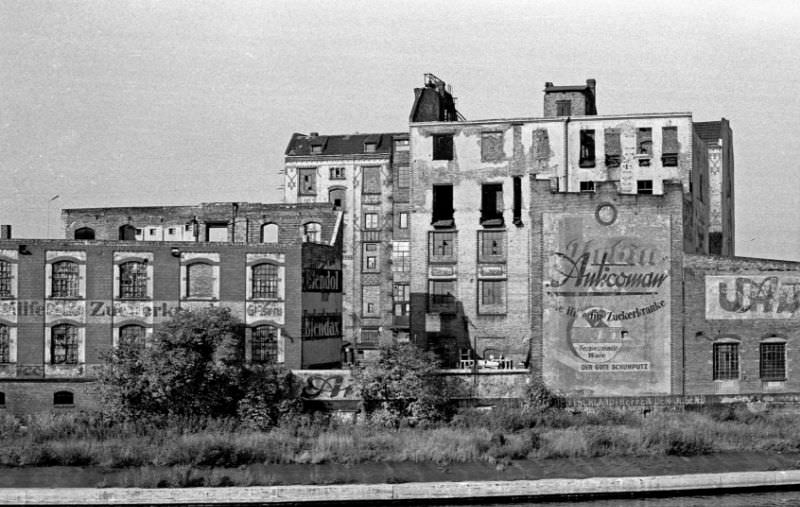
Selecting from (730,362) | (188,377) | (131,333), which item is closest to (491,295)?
(730,362)

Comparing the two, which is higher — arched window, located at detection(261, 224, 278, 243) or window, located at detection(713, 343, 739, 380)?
arched window, located at detection(261, 224, 278, 243)

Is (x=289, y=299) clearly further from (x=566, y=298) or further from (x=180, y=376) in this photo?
(x=566, y=298)

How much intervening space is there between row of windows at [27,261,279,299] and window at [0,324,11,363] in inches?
79.4

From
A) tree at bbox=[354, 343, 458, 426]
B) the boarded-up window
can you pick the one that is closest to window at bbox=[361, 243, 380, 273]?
the boarded-up window

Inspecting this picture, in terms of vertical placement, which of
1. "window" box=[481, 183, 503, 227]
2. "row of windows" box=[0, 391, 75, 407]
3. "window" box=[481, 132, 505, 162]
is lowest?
"row of windows" box=[0, 391, 75, 407]

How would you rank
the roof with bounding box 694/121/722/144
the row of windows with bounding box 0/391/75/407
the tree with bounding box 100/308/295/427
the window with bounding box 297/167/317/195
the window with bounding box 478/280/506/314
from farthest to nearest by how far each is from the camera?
the window with bounding box 297/167/317/195 → the roof with bounding box 694/121/722/144 → the window with bounding box 478/280/506/314 → the row of windows with bounding box 0/391/75/407 → the tree with bounding box 100/308/295/427

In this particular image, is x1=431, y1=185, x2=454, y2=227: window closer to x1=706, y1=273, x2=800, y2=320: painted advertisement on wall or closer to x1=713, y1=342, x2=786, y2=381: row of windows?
x1=706, y1=273, x2=800, y2=320: painted advertisement on wall

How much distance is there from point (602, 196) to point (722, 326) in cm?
616

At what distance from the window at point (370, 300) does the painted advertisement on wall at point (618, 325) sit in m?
33.0

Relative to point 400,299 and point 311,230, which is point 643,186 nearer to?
point 311,230

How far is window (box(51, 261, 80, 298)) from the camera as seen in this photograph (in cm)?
4047

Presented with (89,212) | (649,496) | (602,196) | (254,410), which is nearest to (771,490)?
(649,496)

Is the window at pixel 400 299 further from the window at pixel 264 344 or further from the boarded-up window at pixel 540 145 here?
the window at pixel 264 344

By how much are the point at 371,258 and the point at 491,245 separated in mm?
21477
